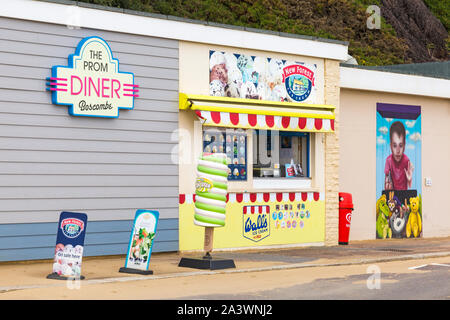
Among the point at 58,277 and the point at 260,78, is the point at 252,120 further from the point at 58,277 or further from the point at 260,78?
the point at 58,277

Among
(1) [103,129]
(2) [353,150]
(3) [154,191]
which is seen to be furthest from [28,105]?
(2) [353,150]

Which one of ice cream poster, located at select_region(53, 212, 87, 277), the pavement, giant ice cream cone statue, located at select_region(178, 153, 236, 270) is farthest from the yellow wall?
ice cream poster, located at select_region(53, 212, 87, 277)

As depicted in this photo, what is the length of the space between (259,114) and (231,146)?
0.90m

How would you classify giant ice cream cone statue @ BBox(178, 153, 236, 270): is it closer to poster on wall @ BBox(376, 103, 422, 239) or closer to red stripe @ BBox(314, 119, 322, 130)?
red stripe @ BBox(314, 119, 322, 130)

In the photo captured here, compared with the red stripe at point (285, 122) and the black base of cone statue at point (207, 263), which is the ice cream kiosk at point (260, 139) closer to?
the red stripe at point (285, 122)

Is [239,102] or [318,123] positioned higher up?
[239,102]

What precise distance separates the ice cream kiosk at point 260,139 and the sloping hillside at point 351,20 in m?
18.9

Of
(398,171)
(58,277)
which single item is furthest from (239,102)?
(398,171)

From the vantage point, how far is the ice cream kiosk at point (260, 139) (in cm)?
1557

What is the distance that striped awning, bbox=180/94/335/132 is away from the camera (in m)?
15.3

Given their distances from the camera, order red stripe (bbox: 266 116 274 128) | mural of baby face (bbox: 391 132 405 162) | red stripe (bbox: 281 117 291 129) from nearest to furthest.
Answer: red stripe (bbox: 266 116 274 128), red stripe (bbox: 281 117 291 129), mural of baby face (bbox: 391 132 405 162)

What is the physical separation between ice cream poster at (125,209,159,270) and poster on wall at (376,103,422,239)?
30.8 feet

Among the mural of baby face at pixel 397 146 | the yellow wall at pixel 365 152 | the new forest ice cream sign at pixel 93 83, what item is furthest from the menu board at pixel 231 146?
the mural of baby face at pixel 397 146

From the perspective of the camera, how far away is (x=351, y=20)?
4731 centimetres
